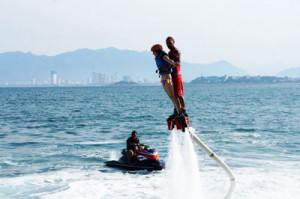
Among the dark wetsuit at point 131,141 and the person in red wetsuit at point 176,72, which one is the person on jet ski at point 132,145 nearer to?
the dark wetsuit at point 131,141

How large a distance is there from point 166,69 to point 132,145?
13589 millimetres

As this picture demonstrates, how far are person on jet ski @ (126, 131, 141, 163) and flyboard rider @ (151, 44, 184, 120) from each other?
41.1 ft

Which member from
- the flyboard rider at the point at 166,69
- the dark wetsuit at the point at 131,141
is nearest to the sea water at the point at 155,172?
the flyboard rider at the point at 166,69

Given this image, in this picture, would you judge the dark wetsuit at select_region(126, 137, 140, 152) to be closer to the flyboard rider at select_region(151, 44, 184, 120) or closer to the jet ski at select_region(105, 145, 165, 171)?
the jet ski at select_region(105, 145, 165, 171)

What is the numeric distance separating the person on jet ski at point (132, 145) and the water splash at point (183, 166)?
7937mm

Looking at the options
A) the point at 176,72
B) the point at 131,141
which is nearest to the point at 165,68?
the point at 176,72

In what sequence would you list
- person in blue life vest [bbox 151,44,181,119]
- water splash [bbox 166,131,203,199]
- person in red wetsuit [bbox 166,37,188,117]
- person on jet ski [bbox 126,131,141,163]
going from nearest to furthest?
person in blue life vest [bbox 151,44,181,119] < person in red wetsuit [bbox 166,37,188,117] < water splash [bbox 166,131,203,199] < person on jet ski [bbox 126,131,141,163]

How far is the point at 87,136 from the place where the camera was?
36.5 m

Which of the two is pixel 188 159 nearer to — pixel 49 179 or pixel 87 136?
pixel 49 179

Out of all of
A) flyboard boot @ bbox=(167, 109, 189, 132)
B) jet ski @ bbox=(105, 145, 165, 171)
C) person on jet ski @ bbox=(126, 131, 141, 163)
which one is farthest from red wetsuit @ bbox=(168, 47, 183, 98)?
jet ski @ bbox=(105, 145, 165, 171)

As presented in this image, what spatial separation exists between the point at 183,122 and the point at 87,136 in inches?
1124

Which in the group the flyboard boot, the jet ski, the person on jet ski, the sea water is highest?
the flyboard boot

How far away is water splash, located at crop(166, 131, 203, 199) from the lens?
991cm

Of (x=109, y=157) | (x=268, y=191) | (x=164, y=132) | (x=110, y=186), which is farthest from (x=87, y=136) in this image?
(x=268, y=191)
